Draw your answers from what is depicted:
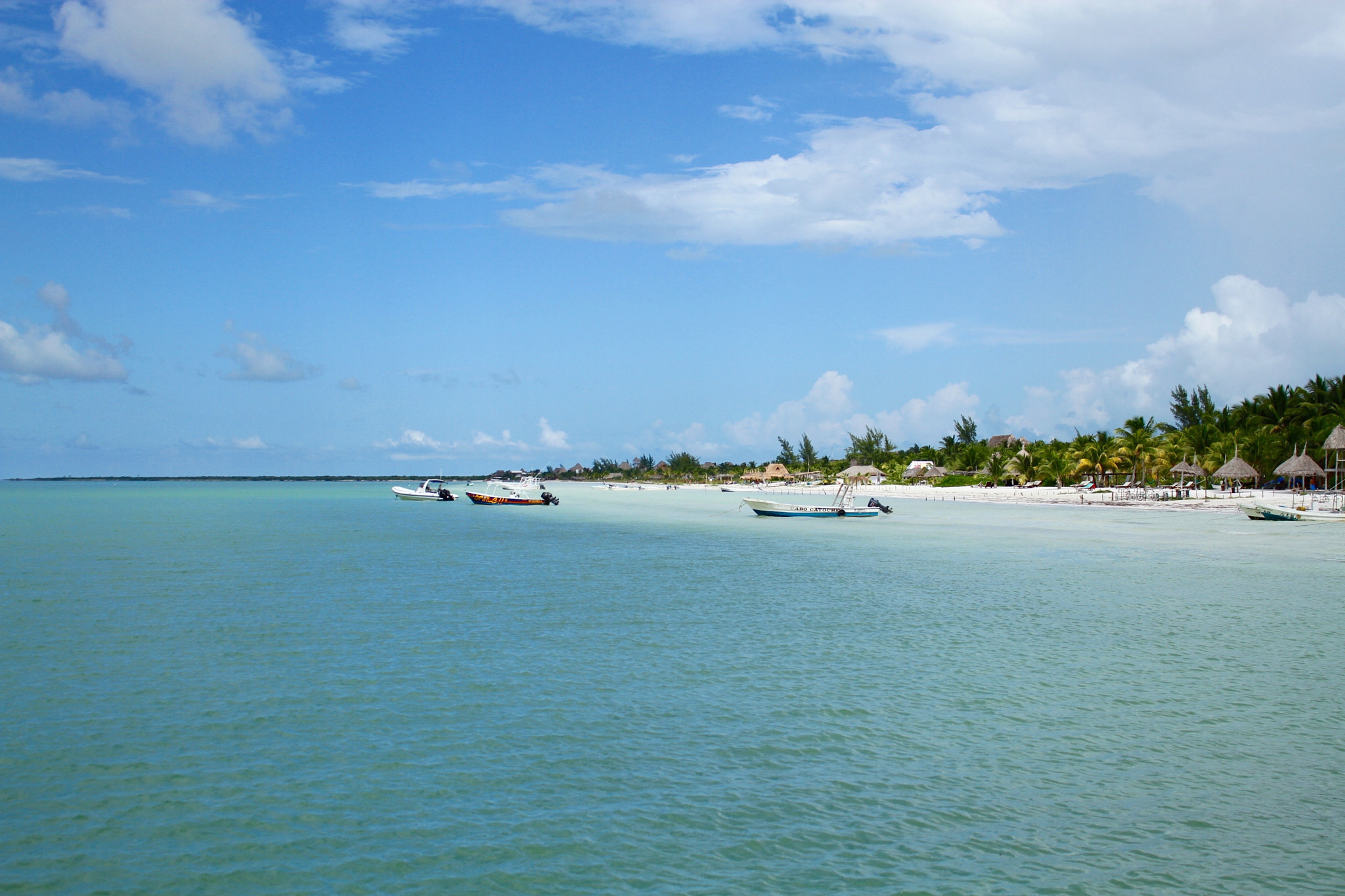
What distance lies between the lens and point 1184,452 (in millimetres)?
73812

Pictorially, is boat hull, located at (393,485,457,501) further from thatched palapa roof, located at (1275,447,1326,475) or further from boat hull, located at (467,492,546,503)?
thatched palapa roof, located at (1275,447,1326,475)

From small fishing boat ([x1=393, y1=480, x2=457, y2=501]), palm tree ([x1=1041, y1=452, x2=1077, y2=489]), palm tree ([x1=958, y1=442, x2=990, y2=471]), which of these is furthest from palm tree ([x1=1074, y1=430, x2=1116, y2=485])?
small fishing boat ([x1=393, y1=480, x2=457, y2=501])

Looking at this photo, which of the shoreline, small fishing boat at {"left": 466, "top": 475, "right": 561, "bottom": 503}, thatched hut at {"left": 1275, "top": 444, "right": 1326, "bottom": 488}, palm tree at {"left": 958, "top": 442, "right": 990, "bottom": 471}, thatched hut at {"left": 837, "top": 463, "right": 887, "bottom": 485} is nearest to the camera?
thatched hut at {"left": 1275, "top": 444, "right": 1326, "bottom": 488}

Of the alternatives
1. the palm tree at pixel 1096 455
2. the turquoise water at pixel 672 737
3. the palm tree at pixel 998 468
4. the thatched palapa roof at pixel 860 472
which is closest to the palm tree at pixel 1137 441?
the palm tree at pixel 1096 455

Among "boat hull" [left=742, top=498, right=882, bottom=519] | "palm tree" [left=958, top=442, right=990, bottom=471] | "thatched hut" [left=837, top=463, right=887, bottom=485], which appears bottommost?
"boat hull" [left=742, top=498, right=882, bottom=519]

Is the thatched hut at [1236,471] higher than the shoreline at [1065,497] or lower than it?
higher

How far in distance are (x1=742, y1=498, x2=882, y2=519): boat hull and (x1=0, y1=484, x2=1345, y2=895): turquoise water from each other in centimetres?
3426

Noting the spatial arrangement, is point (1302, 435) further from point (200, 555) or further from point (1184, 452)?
point (200, 555)

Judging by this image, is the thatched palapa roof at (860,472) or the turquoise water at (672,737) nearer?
the turquoise water at (672,737)

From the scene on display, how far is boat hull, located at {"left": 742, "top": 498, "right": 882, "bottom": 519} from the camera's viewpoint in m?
59.4

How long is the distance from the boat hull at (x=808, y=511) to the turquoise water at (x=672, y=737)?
112 ft

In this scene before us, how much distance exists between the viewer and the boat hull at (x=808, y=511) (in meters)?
59.4

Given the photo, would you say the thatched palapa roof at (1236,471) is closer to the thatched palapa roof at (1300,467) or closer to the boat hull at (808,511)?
the thatched palapa roof at (1300,467)

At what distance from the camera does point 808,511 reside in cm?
5909
